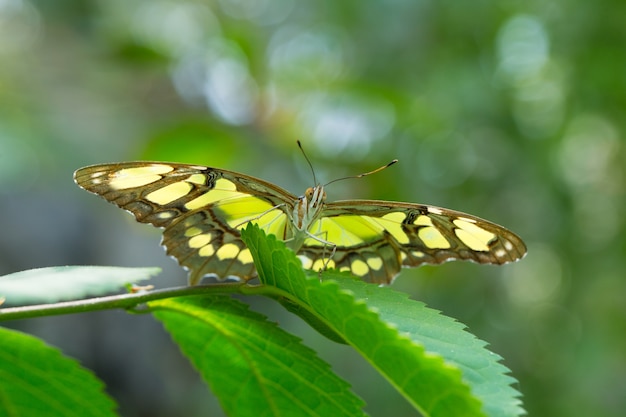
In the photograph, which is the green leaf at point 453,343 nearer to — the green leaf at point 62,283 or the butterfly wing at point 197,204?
the green leaf at point 62,283

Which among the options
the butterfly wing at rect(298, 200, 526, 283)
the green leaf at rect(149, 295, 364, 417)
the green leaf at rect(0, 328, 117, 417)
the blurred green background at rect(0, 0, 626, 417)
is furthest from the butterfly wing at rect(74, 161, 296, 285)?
the blurred green background at rect(0, 0, 626, 417)

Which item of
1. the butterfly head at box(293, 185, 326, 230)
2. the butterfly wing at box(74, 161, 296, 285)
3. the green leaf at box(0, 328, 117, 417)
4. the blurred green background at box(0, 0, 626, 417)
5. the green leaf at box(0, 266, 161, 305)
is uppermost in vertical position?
the blurred green background at box(0, 0, 626, 417)

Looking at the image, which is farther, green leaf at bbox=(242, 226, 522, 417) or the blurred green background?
the blurred green background

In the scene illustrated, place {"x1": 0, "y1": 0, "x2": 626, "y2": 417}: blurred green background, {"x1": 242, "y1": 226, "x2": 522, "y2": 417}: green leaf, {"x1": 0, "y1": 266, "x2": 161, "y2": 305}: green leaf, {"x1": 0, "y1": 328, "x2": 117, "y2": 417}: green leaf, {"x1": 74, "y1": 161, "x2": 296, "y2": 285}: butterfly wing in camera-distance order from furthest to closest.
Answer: {"x1": 0, "y1": 0, "x2": 626, "y2": 417}: blurred green background
{"x1": 74, "y1": 161, "x2": 296, "y2": 285}: butterfly wing
{"x1": 0, "y1": 328, "x2": 117, "y2": 417}: green leaf
{"x1": 0, "y1": 266, "x2": 161, "y2": 305}: green leaf
{"x1": 242, "y1": 226, "x2": 522, "y2": 417}: green leaf

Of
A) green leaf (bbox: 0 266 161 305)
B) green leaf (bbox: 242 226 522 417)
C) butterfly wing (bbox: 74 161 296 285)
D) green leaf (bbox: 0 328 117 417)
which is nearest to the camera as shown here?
green leaf (bbox: 242 226 522 417)

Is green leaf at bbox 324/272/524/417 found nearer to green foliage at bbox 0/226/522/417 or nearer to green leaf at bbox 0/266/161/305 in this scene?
green foliage at bbox 0/226/522/417

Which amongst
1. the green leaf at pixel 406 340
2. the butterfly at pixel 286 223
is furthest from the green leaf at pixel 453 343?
the butterfly at pixel 286 223

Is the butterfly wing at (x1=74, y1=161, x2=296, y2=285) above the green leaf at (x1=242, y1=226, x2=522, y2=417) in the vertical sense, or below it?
above
